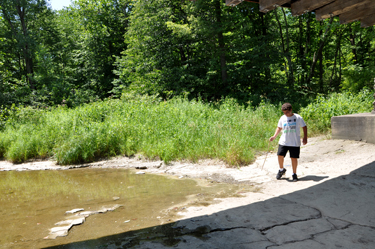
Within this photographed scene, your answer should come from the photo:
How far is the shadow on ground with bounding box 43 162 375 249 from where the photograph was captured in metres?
3.35

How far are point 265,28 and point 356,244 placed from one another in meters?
A: 17.1

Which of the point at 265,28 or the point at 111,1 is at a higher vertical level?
the point at 111,1

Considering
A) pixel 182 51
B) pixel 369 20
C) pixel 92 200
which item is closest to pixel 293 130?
pixel 369 20

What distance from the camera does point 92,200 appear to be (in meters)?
6.03

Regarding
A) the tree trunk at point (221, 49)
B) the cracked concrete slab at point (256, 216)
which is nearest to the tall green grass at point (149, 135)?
the tree trunk at point (221, 49)

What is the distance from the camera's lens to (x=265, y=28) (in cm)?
1833

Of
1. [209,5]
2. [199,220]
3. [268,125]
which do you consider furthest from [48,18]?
[199,220]

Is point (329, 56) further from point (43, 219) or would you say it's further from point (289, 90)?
point (43, 219)

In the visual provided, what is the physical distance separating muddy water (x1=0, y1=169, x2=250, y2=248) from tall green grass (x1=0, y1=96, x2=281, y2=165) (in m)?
1.53

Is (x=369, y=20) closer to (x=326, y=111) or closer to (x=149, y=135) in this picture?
(x=326, y=111)

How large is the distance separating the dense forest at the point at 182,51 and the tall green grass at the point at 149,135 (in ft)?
11.5

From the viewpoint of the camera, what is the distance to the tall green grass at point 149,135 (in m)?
8.91

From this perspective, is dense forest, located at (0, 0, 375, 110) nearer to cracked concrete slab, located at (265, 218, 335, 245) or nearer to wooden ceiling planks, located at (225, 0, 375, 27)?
wooden ceiling planks, located at (225, 0, 375, 27)

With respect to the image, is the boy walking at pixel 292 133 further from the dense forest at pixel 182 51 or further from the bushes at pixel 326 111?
the dense forest at pixel 182 51
